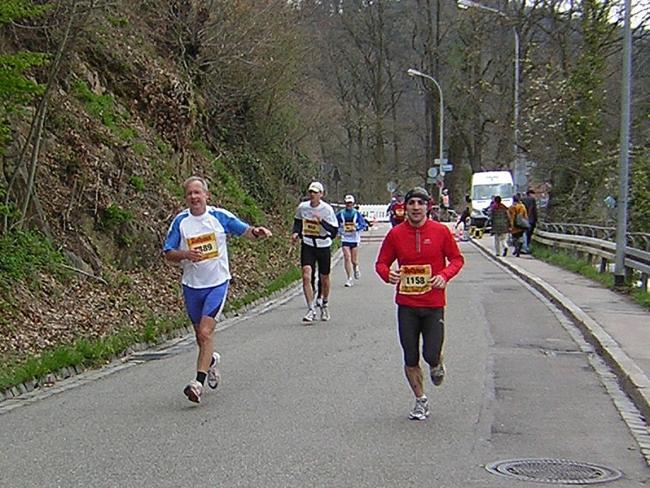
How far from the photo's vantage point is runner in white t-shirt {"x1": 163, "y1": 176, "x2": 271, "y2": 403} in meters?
9.20

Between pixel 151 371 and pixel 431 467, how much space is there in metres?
4.93

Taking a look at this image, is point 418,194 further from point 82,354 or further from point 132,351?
point 132,351

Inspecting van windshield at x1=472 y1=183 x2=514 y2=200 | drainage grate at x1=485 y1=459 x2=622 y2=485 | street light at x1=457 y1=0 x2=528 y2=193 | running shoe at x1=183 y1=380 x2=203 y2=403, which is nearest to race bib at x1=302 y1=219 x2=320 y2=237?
running shoe at x1=183 y1=380 x2=203 y2=403

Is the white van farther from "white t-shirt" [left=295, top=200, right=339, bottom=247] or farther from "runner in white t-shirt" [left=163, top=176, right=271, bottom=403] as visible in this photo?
"runner in white t-shirt" [left=163, top=176, right=271, bottom=403]

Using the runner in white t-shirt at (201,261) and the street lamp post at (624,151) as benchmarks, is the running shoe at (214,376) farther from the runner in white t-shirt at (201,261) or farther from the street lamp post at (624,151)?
Answer: the street lamp post at (624,151)

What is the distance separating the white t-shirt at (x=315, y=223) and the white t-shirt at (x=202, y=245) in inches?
208

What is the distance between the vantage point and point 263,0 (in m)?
27.5

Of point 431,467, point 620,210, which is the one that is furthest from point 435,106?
point 431,467

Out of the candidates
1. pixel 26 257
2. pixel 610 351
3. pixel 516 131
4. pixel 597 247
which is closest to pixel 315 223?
pixel 26 257

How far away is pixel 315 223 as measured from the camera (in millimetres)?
14805

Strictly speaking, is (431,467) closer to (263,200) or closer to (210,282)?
(210,282)

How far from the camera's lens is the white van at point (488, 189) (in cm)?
4559

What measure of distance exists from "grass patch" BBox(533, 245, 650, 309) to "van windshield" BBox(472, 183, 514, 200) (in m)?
15.7

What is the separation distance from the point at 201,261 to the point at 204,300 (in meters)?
0.34
